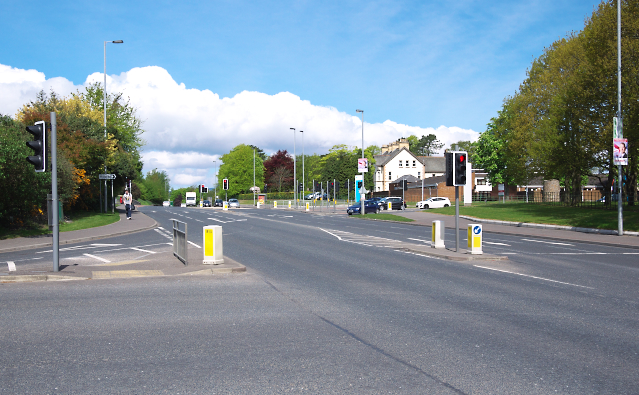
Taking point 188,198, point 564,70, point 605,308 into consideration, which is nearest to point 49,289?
point 605,308

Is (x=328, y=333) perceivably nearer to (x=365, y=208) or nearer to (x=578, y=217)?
(x=578, y=217)

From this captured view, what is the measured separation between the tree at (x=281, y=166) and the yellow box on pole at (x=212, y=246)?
105m

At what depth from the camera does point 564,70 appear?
42156 millimetres

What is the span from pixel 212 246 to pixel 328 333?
6804mm

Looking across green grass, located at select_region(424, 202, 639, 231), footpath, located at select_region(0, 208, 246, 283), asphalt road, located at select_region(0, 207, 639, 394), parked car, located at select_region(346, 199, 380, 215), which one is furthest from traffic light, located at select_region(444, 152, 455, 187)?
parked car, located at select_region(346, 199, 380, 215)

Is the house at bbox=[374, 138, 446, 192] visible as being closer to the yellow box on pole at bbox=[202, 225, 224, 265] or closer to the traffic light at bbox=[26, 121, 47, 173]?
the yellow box on pole at bbox=[202, 225, 224, 265]

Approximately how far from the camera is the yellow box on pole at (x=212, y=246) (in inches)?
489

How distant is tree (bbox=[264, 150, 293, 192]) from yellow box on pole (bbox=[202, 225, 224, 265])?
105215 mm

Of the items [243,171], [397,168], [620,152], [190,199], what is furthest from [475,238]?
[243,171]

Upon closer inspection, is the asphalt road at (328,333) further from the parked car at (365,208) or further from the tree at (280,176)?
the tree at (280,176)

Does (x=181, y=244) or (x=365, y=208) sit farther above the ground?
(x=181, y=244)

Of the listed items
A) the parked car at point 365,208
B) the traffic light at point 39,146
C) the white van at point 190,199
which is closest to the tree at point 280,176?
the white van at point 190,199

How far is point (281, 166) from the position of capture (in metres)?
119

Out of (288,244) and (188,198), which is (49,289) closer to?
(288,244)
